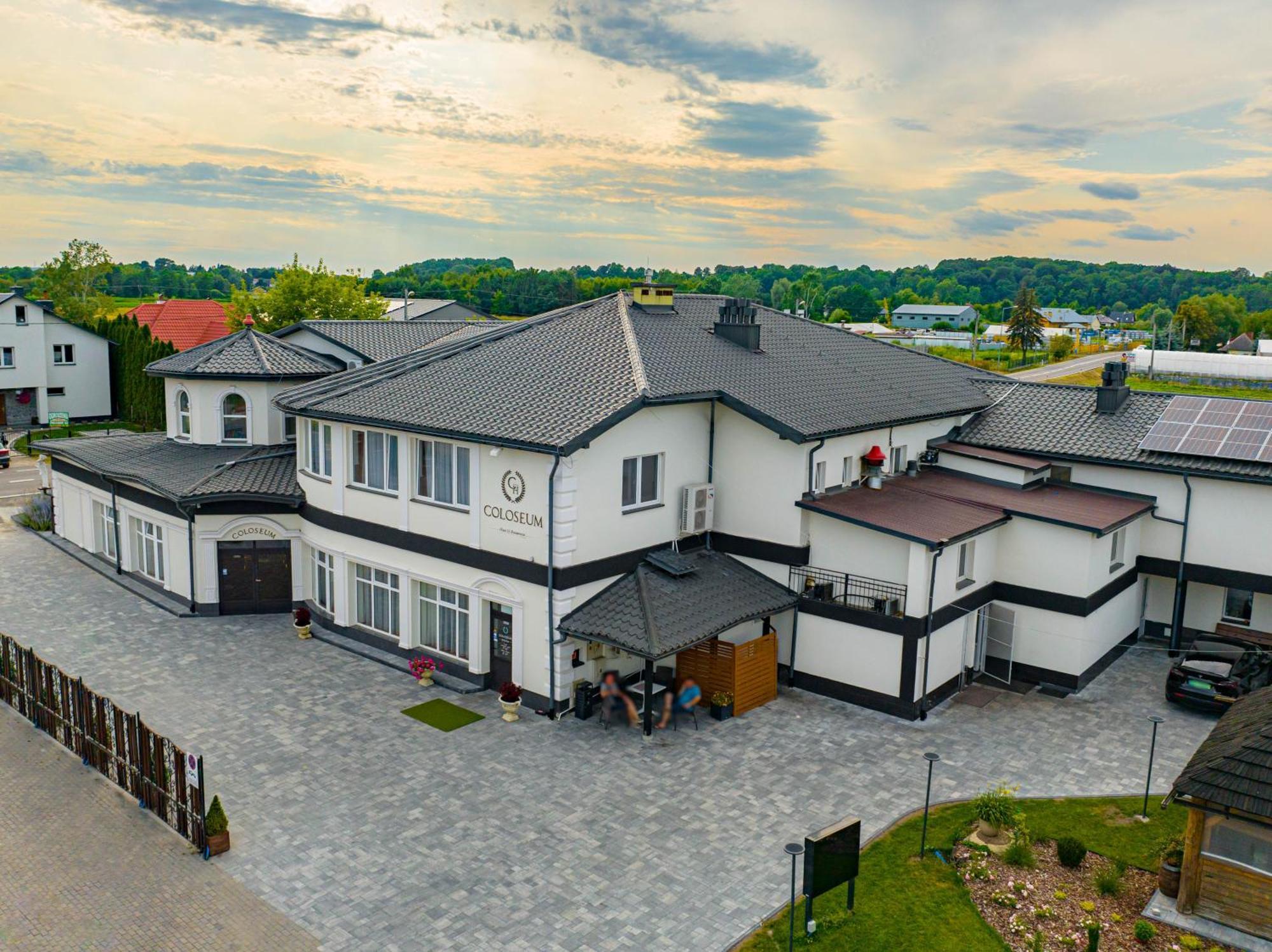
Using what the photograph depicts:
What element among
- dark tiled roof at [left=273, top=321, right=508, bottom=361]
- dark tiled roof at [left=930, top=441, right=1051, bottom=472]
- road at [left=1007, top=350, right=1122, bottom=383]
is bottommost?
dark tiled roof at [left=930, top=441, right=1051, bottom=472]

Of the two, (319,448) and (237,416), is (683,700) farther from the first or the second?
(237,416)

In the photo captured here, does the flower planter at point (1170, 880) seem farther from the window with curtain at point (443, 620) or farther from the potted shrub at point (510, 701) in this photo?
the window with curtain at point (443, 620)

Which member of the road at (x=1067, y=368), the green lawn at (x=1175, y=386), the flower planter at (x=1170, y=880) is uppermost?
the road at (x=1067, y=368)

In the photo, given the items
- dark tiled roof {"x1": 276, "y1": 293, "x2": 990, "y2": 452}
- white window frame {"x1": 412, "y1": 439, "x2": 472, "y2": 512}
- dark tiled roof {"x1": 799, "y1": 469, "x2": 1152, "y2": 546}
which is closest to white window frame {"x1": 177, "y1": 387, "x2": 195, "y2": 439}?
dark tiled roof {"x1": 276, "y1": 293, "x2": 990, "y2": 452}

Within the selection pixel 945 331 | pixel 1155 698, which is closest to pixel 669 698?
pixel 1155 698

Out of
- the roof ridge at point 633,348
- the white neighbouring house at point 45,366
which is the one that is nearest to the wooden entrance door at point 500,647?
the roof ridge at point 633,348

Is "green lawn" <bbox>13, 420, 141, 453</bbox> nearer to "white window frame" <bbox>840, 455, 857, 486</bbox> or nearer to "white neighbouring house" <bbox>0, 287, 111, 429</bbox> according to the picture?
"white neighbouring house" <bbox>0, 287, 111, 429</bbox>
